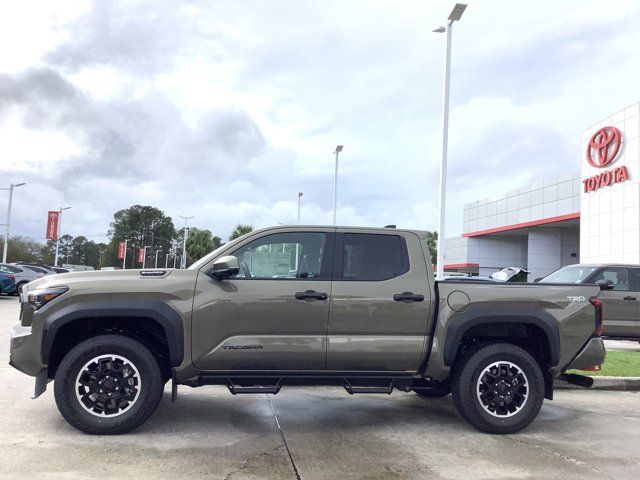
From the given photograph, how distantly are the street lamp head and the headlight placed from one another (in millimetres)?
13741

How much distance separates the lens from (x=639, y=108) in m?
25.3

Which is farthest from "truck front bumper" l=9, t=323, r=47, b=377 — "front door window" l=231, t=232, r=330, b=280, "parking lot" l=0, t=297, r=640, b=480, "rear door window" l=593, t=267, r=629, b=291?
"rear door window" l=593, t=267, r=629, b=291

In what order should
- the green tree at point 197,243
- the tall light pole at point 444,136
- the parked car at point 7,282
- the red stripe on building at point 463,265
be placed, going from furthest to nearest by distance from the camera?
the green tree at point 197,243 → the red stripe on building at point 463,265 → the parked car at point 7,282 → the tall light pole at point 444,136

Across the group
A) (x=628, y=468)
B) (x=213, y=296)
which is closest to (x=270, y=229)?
(x=213, y=296)

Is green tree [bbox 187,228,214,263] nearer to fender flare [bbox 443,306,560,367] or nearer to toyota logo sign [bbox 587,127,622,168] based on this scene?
toyota logo sign [bbox 587,127,622,168]

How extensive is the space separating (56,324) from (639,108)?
1055 inches

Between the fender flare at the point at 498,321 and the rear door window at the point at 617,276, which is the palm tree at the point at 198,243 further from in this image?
the fender flare at the point at 498,321

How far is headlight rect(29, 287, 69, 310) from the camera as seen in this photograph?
16.6 ft

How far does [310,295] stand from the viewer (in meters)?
5.25

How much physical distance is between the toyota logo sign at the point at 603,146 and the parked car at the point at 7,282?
26984 mm

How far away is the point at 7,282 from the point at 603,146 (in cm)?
2718

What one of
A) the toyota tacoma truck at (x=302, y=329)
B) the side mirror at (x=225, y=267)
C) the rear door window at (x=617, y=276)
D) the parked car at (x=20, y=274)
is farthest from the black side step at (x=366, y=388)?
the parked car at (x=20, y=274)

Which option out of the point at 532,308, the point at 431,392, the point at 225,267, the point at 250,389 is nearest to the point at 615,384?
the point at 431,392

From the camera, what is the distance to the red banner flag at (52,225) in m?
49.4
